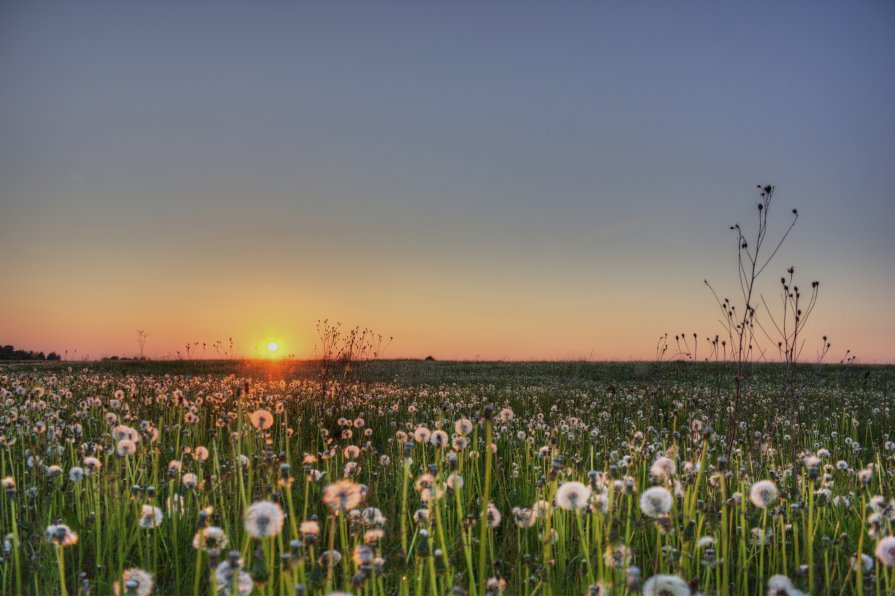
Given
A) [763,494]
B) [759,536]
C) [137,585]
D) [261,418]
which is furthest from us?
[759,536]

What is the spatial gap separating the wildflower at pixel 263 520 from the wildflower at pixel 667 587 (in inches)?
53.8

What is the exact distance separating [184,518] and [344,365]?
935cm

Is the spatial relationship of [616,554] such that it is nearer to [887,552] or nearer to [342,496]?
[887,552]

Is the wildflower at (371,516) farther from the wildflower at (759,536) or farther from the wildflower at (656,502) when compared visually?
the wildflower at (759,536)

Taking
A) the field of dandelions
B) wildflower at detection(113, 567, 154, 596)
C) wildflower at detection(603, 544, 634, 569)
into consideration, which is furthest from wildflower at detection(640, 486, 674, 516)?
wildflower at detection(113, 567, 154, 596)

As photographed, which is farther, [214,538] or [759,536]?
[759,536]

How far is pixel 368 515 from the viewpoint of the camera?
3242mm

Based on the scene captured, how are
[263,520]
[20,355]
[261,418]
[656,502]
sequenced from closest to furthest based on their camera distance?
[263,520] < [656,502] < [261,418] < [20,355]

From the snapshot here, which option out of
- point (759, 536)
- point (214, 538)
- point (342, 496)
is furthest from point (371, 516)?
point (759, 536)

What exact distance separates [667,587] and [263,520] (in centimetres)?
148

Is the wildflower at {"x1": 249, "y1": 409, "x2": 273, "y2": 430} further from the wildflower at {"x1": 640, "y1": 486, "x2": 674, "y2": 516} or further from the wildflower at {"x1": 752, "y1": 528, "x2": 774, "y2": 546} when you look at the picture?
the wildflower at {"x1": 752, "y1": 528, "x2": 774, "y2": 546}

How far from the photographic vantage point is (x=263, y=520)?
223 centimetres

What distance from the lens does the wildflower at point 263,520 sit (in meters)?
2.20

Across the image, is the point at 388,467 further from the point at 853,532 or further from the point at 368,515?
the point at 853,532
